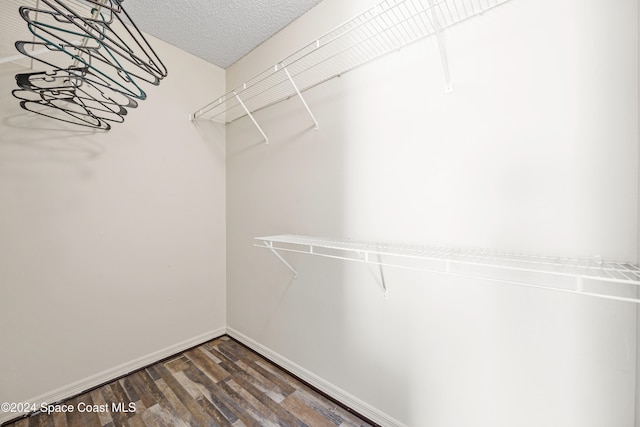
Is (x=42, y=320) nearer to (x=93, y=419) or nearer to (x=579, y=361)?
(x=93, y=419)

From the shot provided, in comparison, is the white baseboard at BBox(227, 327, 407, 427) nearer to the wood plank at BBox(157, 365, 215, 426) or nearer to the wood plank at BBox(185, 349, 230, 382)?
the wood plank at BBox(185, 349, 230, 382)

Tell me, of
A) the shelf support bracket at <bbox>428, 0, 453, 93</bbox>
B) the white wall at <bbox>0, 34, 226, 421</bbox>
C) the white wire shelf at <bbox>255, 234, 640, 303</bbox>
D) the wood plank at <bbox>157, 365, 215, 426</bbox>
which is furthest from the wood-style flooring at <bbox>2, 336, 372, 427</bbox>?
the shelf support bracket at <bbox>428, 0, 453, 93</bbox>

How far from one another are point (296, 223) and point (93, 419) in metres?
1.50

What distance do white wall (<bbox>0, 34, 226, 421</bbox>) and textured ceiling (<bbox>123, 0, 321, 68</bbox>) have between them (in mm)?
166

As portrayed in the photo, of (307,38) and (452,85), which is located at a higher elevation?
(307,38)

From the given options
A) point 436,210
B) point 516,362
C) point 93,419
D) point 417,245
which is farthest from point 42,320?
point 516,362

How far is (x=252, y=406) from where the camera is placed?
4.79 ft

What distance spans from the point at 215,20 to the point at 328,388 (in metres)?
2.42

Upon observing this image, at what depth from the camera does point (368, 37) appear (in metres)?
1.25

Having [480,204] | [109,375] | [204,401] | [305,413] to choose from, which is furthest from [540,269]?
[109,375]

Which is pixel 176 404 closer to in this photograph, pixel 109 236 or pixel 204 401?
pixel 204 401

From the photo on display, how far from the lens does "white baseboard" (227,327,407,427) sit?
132 centimetres

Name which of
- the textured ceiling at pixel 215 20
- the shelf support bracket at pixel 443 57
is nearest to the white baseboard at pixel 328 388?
the shelf support bracket at pixel 443 57

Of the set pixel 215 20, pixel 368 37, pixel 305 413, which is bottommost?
pixel 305 413
